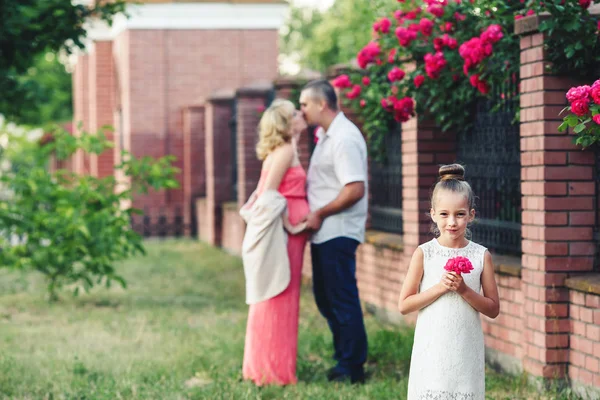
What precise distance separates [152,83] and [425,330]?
1974 cm

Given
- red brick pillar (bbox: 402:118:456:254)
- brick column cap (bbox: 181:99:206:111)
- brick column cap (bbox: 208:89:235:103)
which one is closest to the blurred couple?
red brick pillar (bbox: 402:118:456:254)

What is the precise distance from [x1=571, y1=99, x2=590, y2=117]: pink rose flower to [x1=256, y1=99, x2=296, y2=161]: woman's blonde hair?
2.37m

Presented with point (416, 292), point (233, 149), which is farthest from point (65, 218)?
point (233, 149)

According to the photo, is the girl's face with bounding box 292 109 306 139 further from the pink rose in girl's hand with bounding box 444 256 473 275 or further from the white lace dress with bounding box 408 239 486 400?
the pink rose in girl's hand with bounding box 444 256 473 275

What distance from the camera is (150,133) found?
23469 millimetres

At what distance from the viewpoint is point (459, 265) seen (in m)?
4.14

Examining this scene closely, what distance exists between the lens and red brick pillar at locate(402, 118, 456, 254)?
29.1 feet

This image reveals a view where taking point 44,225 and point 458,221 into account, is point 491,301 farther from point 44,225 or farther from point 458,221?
point 44,225

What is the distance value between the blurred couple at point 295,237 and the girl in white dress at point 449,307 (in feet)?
7.72

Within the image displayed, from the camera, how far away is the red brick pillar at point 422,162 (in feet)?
29.1

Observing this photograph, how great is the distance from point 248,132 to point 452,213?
12.3m

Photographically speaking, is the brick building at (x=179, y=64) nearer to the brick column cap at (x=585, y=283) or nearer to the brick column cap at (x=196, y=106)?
the brick column cap at (x=196, y=106)

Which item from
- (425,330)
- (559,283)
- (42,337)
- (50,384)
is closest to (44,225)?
(42,337)

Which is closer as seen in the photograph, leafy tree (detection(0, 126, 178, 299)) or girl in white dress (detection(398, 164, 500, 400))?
girl in white dress (detection(398, 164, 500, 400))
